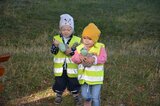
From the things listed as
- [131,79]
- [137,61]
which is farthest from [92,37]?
[137,61]

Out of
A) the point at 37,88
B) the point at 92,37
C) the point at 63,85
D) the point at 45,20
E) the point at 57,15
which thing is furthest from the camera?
the point at 57,15

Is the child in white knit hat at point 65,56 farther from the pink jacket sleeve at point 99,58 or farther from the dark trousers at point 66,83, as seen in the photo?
the pink jacket sleeve at point 99,58

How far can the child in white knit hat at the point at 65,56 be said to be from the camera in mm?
7285

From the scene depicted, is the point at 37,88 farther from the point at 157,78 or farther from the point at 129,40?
the point at 129,40

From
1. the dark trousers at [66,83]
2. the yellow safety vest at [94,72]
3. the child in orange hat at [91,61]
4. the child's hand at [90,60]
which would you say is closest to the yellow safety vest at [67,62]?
the dark trousers at [66,83]

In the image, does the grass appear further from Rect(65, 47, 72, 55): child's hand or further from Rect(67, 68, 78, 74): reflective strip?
Rect(65, 47, 72, 55): child's hand

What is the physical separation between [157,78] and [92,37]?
10.3 feet

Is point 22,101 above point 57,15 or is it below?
below

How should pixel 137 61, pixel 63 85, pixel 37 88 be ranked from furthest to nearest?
1. pixel 137 61
2. pixel 37 88
3. pixel 63 85

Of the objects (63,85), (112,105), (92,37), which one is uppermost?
(92,37)

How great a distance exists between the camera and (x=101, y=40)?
15.4m

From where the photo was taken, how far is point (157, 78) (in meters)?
9.30

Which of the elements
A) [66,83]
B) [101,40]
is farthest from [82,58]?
[101,40]

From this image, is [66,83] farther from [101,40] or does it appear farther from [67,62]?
[101,40]
